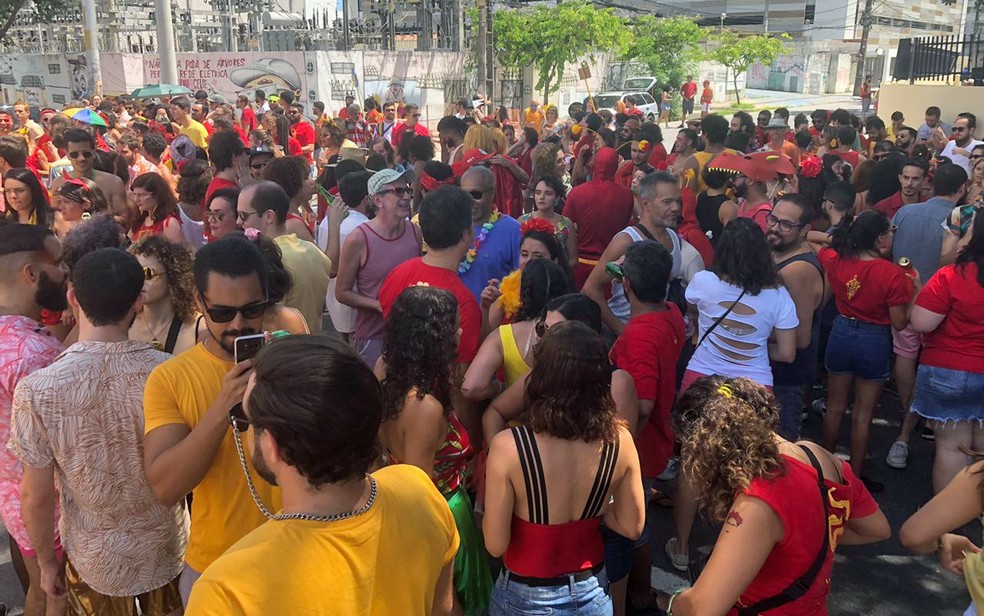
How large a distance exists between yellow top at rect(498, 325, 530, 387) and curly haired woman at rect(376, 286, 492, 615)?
0.44 metres

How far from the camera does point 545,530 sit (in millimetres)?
2625

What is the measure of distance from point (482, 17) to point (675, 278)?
2157 cm

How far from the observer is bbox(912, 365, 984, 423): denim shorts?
4.41 meters

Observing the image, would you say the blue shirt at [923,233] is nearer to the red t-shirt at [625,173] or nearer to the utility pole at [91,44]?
the red t-shirt at [625,173]

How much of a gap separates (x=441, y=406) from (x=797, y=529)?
50.2 inches

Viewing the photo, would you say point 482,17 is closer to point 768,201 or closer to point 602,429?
point 768,201

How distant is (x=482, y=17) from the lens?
80.6ft

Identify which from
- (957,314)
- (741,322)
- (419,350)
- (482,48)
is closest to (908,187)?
(957,314)

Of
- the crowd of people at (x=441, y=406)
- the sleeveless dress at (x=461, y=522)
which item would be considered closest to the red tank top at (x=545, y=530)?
the crowd of people at (x=441, y=406)

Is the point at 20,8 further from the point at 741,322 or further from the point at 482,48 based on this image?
the point at 741,322

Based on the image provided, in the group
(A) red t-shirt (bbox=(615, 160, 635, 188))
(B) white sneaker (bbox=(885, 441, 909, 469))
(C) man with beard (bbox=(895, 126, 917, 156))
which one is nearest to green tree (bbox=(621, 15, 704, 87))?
(C) man with beard (bbox=(895, 126, 917, 156))

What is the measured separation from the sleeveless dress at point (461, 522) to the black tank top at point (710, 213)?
171 inches

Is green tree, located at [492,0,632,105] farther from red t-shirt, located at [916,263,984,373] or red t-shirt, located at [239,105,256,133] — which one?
red t-shirt, located at [916,263,984,373]

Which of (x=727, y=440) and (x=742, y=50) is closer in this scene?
(x=727, y=440)
